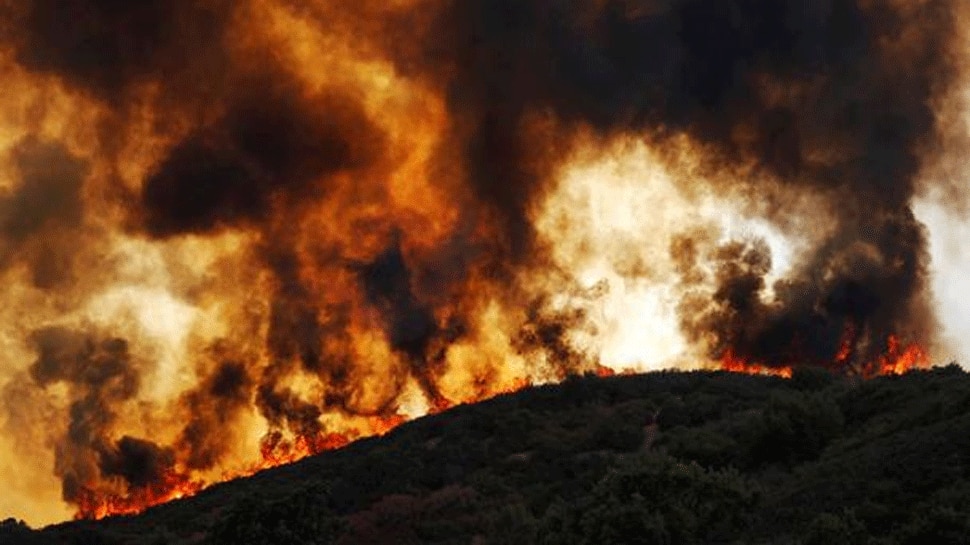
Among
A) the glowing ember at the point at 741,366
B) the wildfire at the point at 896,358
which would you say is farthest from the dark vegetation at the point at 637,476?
the wildfire at the point at 896,358

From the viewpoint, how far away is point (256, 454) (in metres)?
94.5

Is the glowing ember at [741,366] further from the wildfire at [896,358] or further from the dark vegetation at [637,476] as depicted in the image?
the dark vegetation at [637,476]

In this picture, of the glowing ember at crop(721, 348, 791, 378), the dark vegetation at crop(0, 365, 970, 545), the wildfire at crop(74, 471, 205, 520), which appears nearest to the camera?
the dark vegetation at crop(0, 365, 970, 545)

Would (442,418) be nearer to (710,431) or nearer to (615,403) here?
(615,403)

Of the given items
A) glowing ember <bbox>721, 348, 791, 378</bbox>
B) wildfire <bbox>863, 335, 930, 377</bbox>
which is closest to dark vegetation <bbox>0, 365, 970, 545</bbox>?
glowing ember <bbox>721, 348, 791, 378</bbox>

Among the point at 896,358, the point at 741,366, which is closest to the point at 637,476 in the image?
the point at 741,366

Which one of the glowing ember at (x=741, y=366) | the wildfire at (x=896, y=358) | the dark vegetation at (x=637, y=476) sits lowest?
the dark vegetation at (x=637, y=476)

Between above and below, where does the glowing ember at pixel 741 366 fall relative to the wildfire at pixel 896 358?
above

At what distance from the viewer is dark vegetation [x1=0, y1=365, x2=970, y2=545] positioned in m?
36.8

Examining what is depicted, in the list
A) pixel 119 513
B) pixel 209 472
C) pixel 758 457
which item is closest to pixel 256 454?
pixel 209 472

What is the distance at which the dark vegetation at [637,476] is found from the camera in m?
36.8

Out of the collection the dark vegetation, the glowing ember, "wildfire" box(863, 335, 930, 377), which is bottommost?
the dark vegetation

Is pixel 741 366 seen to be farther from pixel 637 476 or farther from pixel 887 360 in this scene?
pixel 637 476

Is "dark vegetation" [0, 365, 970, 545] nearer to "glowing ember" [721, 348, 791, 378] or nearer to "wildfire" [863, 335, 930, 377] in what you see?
"glowing ember" [721, 348, 791, 378]
